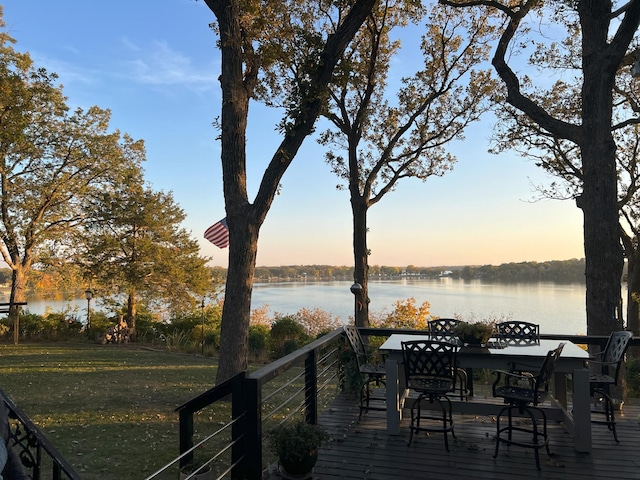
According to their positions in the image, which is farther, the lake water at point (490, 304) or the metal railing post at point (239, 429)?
the lake water at point (490, 304)

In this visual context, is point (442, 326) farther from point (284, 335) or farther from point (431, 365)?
point (284, 335)

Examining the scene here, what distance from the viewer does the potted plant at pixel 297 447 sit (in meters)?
2.67

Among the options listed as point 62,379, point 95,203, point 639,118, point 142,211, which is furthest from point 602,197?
point 95,203

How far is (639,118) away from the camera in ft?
33.8

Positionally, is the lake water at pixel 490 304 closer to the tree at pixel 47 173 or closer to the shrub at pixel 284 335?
the tree at pixel 47 173

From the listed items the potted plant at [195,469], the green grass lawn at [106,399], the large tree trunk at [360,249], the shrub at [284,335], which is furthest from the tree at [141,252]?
the potted plant at [195,469]

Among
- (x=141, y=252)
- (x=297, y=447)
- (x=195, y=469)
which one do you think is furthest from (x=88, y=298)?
(x=297, y=447)

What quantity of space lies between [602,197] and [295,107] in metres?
4.35

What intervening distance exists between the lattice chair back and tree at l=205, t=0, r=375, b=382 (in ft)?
9.38

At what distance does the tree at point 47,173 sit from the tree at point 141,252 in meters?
0.78

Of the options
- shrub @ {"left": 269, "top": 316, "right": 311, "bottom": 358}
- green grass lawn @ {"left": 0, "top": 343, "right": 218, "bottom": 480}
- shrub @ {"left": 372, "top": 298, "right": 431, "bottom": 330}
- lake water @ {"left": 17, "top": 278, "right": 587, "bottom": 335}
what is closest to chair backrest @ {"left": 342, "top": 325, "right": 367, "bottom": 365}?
green grass lawn @ {"left": 0, "top": 343, "right": 218, "bottom": 480}

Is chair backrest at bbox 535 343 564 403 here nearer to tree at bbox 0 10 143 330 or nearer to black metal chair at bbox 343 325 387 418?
black metal chair at bbox 343 325 387 418

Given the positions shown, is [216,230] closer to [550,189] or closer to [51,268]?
[51,268]

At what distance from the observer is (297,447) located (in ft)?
8.75
